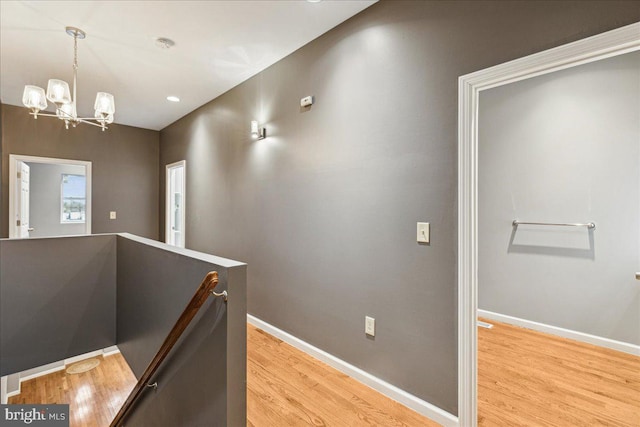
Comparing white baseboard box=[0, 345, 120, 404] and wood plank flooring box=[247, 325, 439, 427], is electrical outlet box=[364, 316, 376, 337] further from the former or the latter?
white baseboard box=[0, 345, 120, 404]

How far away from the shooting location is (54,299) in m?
2.86

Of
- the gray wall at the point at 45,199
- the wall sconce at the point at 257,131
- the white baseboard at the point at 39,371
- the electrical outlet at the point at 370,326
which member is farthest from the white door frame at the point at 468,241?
the gray wall at the point at 45,199

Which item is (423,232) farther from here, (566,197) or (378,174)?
(566,197)

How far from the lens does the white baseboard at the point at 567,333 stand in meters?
2.57

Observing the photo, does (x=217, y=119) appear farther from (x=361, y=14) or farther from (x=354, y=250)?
(x=354, y=250)

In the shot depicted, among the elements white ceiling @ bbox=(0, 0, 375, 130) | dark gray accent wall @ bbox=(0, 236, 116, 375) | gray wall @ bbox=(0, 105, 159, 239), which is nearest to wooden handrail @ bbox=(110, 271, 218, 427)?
dark gray accent wall @ bbox=(0, 236, 116, 375)

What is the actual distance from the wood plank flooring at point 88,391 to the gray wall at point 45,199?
397cm

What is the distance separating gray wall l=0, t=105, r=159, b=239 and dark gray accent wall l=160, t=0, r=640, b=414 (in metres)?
3.23

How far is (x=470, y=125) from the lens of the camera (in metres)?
1.66

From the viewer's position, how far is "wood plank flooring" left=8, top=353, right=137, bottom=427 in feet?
8.32

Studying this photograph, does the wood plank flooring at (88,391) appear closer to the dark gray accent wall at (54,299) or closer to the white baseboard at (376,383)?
the dark gray accent wall at (54,299)

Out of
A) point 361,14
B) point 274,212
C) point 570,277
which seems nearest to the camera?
point 361,14

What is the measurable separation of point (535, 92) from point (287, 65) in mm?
2471

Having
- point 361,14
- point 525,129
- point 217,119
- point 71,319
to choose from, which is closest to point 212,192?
point 217,119
